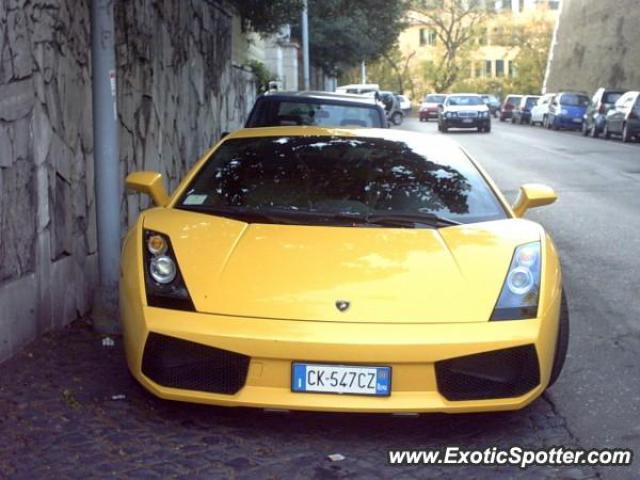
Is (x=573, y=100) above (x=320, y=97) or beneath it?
beneath

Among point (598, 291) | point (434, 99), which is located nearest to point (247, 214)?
point (598, 291)

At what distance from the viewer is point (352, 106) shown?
33.7 ft

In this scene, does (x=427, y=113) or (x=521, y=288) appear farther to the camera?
(x=427, y=113)

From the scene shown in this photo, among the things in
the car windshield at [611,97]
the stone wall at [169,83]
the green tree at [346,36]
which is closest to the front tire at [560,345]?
the stone wall at [169,83]

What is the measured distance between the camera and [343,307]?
407cm

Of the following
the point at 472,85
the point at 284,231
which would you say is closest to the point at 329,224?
the point at 284,231

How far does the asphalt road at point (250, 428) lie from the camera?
3859mm

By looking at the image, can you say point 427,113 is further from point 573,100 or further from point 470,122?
point 470,122

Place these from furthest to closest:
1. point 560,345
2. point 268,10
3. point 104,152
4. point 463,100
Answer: point 463,100 < point 268,10 < point 104,152 < point 560,345

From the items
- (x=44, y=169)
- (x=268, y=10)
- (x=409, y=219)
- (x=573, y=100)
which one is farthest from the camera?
(x=573, y=100)

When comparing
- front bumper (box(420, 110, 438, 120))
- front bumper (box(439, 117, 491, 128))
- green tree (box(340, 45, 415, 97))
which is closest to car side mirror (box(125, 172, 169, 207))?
front bumper (box(439, 117, 491, 128))

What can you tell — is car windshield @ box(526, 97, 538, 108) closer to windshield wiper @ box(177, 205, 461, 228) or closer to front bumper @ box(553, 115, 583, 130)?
front bumper @ box(553, 115, 583, 130)

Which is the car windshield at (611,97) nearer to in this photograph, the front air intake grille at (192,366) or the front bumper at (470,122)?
the front bumper at (470,122)

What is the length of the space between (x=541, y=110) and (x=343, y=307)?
42830 millimetres
